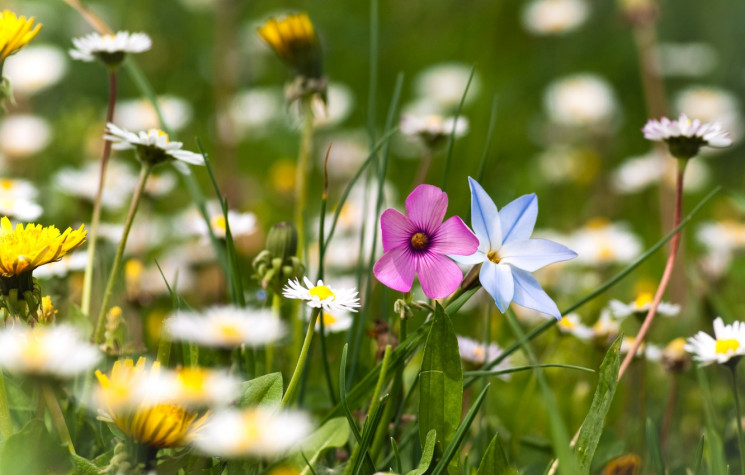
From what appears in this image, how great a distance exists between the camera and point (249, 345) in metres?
0.79

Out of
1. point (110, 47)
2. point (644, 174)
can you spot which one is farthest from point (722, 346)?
point (644, 174)

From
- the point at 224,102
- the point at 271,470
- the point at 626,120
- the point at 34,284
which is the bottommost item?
the point at 271,470

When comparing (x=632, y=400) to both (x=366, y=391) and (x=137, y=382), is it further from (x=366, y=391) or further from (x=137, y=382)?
(x=137, y=382)

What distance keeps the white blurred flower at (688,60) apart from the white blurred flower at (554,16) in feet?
1.09

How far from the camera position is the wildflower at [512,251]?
2.01 ft

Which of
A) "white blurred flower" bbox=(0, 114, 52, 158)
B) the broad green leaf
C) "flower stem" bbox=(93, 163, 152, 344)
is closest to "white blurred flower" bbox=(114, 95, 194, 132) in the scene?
"white blurred flower" bbox=(0, 114, 52, 158)

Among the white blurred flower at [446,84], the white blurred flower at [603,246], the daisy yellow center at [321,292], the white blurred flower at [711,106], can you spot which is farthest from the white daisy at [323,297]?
the white blurred flower at [711,106]

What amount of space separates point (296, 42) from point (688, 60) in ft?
7.35

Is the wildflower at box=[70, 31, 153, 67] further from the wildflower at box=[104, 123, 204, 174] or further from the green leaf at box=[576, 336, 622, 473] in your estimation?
the green leaf at box=[576, 336, 622, 473]

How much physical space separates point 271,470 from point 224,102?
141 cm

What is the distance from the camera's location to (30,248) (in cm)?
60

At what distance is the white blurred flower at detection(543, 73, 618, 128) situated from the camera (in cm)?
256

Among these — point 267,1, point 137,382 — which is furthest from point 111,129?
point 267,1

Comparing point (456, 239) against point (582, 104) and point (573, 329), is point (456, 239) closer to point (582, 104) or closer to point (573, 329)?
point (573, 329)
